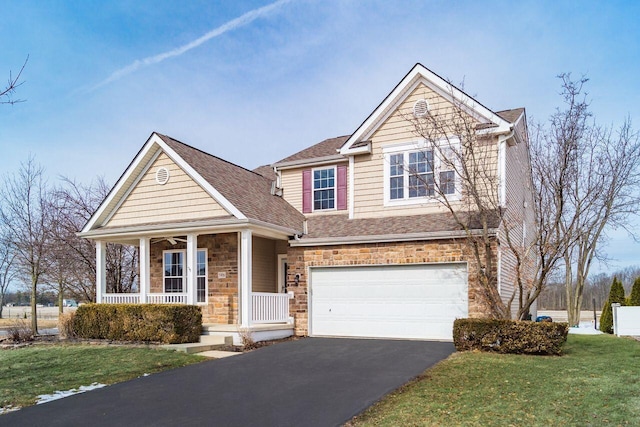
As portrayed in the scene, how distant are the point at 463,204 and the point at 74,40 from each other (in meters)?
10.5

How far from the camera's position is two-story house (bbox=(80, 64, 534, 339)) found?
13.5 m

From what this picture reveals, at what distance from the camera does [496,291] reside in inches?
486

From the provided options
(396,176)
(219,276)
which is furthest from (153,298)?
(396,176)

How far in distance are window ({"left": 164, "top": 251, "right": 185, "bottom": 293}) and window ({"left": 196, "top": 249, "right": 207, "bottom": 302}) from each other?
78 cm

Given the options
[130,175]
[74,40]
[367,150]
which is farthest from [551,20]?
[130,175]

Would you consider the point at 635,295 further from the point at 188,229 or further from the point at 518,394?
the point at 188,229

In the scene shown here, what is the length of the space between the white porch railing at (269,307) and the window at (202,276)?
272cm

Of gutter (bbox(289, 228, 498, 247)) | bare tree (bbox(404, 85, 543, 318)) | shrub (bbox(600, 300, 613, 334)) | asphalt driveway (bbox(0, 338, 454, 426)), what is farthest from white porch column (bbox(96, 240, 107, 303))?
shrub (bbox(600, 300, 613, 334))

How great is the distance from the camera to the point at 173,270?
1680cm

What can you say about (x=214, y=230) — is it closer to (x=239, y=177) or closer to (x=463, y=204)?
(x=239, y=177)

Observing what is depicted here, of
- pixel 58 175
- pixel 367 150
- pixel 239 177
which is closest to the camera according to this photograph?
pixel 367 150

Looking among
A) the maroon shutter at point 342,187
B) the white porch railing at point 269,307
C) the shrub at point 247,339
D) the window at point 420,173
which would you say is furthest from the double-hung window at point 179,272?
the window at point 420,173

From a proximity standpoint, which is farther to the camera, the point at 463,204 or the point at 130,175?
the point at 130,175

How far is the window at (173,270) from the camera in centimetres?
1659
